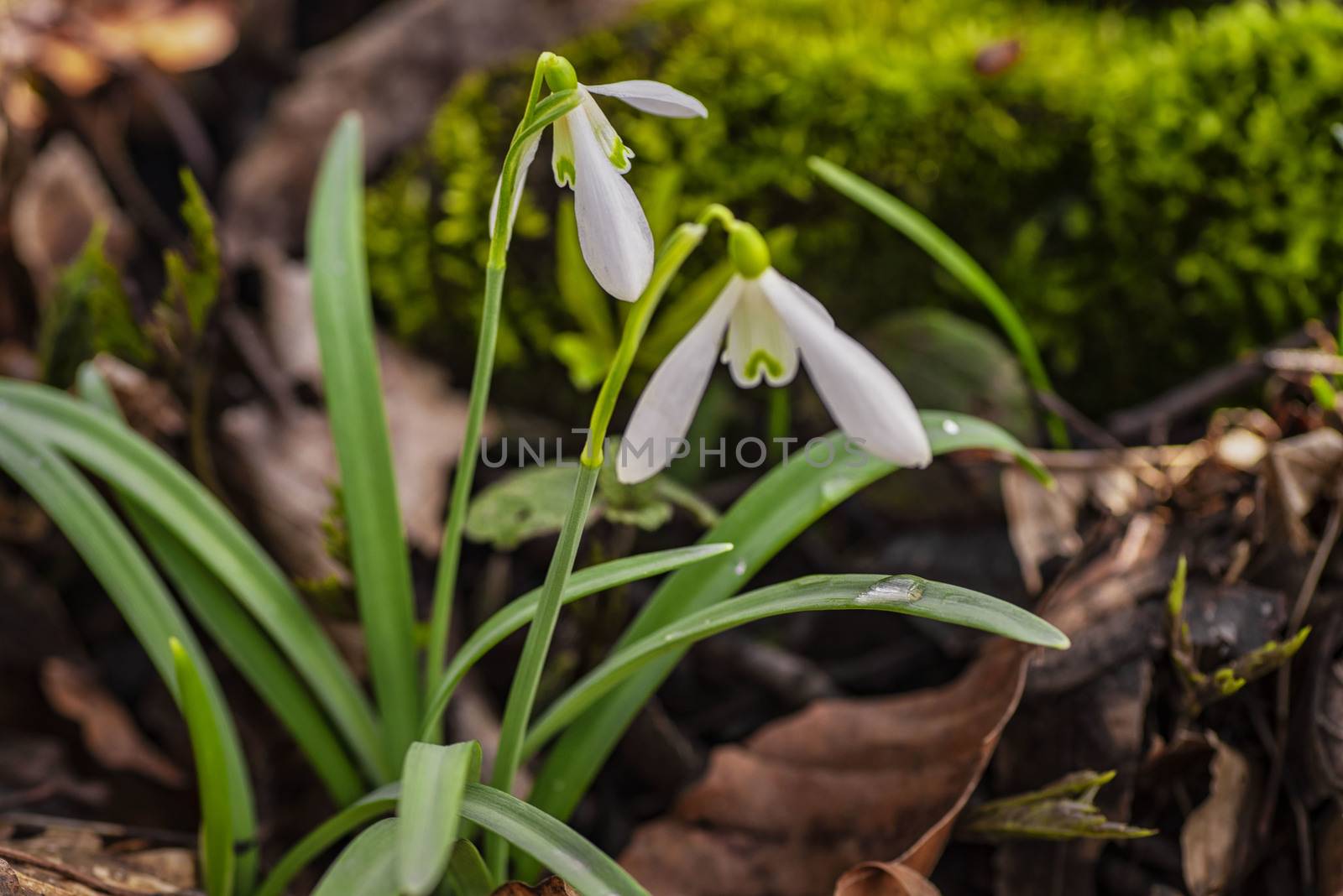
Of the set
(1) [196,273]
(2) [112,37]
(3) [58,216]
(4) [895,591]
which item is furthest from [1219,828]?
(2) [112,37]

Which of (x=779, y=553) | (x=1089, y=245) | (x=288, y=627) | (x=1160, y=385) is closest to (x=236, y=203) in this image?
(x=288, y=627)

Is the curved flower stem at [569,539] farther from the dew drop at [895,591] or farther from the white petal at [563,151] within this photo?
the dew drop at [895,591]

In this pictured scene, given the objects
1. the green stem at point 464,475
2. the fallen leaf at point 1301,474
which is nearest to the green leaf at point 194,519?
the green stem at point 464,475

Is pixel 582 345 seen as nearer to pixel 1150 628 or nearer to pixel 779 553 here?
pixel 779 553

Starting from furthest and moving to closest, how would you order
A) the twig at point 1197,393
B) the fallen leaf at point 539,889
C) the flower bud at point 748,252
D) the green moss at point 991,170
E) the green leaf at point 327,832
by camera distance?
the green moss at point 991,170
the twig at point 1197,393
the green leaf at point 327,832
the fallen leaf at point 539,889
the flower bud at point 748,252

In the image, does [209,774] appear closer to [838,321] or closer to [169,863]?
[169,863]

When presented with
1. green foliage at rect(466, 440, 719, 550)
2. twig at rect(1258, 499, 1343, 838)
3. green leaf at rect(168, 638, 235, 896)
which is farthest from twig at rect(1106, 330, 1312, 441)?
green leaf at rect(168, 638, 235, 896)
